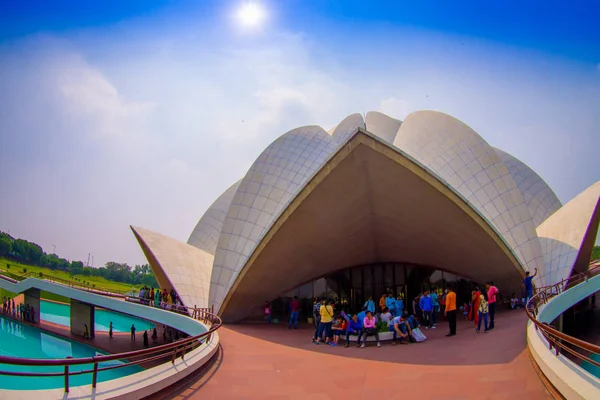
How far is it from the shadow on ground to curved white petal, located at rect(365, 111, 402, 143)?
12881 millimetres

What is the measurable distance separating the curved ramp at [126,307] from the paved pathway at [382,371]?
9.93ft

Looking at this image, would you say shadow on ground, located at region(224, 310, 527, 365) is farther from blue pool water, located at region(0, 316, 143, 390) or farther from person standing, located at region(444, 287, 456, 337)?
blue pool water, located at region(0, 316, 143, 390)

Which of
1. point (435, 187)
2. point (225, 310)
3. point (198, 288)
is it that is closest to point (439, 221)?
point (435, 187)

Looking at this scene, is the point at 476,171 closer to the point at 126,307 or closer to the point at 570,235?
the point at 570,235

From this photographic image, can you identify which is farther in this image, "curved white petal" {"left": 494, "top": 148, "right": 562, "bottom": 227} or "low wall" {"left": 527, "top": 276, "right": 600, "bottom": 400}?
"curved white petal" {"left": 494, "top": 148, "right": 562, "bottom": 227}

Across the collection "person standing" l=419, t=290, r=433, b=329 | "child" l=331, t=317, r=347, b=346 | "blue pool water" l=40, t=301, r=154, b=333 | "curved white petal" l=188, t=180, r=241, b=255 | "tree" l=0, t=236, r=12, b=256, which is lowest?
"blue pool water" l=40, t=301, r=154, b=333

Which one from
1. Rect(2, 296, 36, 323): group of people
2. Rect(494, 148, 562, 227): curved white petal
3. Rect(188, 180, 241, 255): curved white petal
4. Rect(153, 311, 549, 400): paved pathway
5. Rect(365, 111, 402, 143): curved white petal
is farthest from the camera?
Rect(2, 296, 36, 323): group of people

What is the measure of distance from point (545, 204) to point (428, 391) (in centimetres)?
1785

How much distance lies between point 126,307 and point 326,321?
9737mm

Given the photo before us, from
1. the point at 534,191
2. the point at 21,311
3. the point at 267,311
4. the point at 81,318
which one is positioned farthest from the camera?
the point at 21,311

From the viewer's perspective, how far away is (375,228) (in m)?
14.8

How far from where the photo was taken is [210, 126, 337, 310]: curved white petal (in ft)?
44.5

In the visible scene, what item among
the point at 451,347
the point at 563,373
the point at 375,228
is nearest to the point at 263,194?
the point at 375,228

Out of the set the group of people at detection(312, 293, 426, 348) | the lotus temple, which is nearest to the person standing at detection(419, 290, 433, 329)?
the group of people at detection(312, 293, 426, 348)
